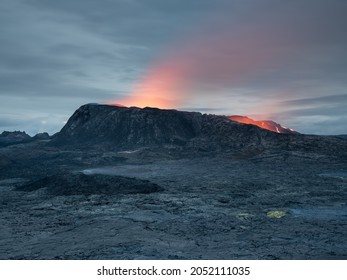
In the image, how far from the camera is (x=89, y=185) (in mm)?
19656

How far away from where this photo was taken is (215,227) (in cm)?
1134

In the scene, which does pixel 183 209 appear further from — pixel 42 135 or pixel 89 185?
pixel 42 135

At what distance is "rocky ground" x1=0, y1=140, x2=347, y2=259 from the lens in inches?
356

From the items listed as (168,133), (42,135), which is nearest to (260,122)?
(168,133)

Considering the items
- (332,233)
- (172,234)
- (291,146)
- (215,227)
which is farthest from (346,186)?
(291,146)

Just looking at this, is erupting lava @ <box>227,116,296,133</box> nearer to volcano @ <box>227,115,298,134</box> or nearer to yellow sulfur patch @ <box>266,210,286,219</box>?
volcano @ <box>227,115,298,134</box>

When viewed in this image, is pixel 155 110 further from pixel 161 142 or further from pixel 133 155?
pixel 133 155

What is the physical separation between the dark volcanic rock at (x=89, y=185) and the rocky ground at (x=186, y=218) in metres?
0.12

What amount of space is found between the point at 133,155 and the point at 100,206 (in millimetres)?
25219

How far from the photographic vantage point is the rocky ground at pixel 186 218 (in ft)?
29.7

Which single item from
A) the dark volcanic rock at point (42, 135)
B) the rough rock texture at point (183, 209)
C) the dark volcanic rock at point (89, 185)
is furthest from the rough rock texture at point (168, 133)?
the dark volcanic rock at point (89, 185)

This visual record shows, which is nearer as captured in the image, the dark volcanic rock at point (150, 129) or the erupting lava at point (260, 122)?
the dark volcanic rock at point (150, 129)

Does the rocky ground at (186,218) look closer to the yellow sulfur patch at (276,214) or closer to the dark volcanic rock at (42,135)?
the yellow sulfur patch at (276,214)

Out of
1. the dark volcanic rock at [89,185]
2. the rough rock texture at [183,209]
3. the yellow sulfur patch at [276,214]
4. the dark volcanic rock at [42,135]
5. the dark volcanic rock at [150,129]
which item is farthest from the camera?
the dark volcanic rock at [42,135]
